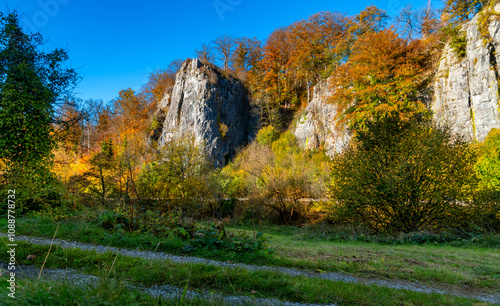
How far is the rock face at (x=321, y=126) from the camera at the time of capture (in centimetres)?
3284

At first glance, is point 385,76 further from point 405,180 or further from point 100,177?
point 100,177

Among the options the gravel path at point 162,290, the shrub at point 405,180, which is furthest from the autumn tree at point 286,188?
the gravel path at point 162,290

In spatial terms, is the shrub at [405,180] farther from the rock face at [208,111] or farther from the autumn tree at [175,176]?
the rock face at [208,111]

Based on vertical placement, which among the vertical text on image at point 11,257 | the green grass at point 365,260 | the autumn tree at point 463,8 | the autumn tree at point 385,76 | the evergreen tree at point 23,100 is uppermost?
the autumn tree at point 463,8

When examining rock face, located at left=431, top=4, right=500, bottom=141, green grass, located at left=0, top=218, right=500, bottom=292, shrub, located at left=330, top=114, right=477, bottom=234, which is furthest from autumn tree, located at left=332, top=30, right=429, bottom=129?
green grass, located at left=0, top=218, right=500, bottom=292

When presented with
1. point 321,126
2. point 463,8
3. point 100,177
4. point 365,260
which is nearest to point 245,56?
point 321,126

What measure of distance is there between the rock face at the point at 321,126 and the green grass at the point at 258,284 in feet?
95.0

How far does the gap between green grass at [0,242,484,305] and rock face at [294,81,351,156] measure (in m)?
29.0

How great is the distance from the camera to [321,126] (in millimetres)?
35781

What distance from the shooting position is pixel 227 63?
165 feet

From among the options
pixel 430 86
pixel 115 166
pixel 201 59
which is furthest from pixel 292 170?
pixel 201 59

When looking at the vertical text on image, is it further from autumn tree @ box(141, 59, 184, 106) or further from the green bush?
autumn tree @ box(141, 59, 184, 106)

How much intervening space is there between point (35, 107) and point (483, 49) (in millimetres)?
32338

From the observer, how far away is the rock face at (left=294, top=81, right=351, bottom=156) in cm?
3284
